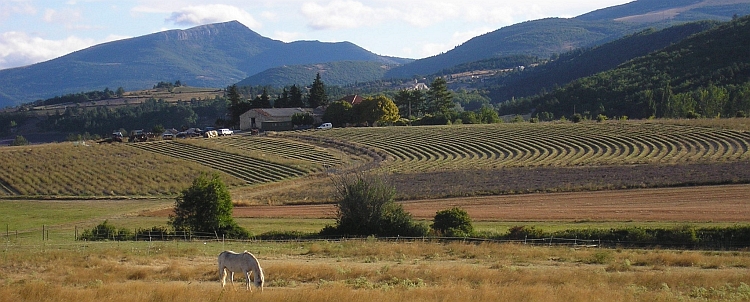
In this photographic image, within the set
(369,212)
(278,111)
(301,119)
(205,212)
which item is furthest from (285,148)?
(369,212)

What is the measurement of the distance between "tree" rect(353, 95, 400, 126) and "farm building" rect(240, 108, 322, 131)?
7757 millimetres

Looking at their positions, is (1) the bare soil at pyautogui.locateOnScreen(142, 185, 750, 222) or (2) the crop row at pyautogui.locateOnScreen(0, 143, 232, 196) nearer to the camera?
(1) the bare soil at pyautogui.locateOnScreen(142, 185, 750, 222)

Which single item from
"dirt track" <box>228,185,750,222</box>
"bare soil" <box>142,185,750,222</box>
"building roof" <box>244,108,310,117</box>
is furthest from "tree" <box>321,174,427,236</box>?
"building roof" <box>244,108,310,117</box>

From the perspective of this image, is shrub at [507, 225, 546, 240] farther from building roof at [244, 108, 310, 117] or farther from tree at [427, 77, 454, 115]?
tree at [427, 77, 454, 115]

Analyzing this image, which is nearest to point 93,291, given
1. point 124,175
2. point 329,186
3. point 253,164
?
point 329,186

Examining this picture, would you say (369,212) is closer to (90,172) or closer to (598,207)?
(598,207)

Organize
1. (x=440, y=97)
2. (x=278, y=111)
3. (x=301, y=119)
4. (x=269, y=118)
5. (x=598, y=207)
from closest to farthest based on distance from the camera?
(x=598, y=207) → (x=301, y=119) → (x=269, y=118) → (x=278, y=111) → (x=440, y=97)

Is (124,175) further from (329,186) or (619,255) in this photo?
(619,255)

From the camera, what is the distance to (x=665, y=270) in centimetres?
2047

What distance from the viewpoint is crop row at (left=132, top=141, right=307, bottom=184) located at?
67312 mm

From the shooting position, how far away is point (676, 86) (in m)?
131

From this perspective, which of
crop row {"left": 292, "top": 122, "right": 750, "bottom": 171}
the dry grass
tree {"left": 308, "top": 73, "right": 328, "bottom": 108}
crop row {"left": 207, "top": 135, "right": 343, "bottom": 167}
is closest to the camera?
the dry grass

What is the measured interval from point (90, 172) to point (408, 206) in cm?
3577

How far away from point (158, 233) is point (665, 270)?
947 inches
